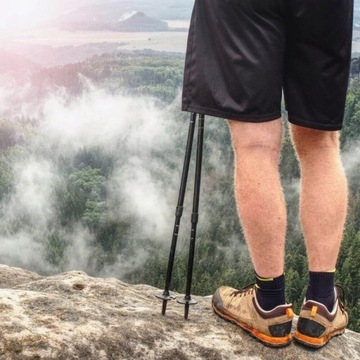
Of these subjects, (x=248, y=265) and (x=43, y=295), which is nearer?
(x=43, y=295)

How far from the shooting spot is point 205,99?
269 cm

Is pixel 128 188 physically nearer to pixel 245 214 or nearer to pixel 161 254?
pixel 161 254

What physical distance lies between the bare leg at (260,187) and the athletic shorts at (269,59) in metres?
0.13

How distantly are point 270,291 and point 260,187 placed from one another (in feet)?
2.11

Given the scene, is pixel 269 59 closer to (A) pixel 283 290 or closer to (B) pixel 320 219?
(B) pixel 320 219

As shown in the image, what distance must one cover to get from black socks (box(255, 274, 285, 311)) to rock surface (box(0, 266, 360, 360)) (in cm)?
25

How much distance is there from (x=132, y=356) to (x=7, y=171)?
206539 mm

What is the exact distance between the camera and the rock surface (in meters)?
2.63

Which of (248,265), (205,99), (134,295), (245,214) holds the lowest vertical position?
(248,265)

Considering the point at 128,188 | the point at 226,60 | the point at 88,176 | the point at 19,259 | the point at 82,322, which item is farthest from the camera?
the point at 128,188

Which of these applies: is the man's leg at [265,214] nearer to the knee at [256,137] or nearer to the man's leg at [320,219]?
the knee at [256,137]

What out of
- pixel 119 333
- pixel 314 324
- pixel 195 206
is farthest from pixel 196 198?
pixel 314 324

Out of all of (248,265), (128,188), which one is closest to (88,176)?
(128,188)

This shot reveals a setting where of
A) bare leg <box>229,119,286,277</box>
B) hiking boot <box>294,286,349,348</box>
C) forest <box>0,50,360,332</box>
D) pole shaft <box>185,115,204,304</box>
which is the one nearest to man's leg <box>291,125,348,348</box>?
hiking boot <box>294,286,349,348</box>
